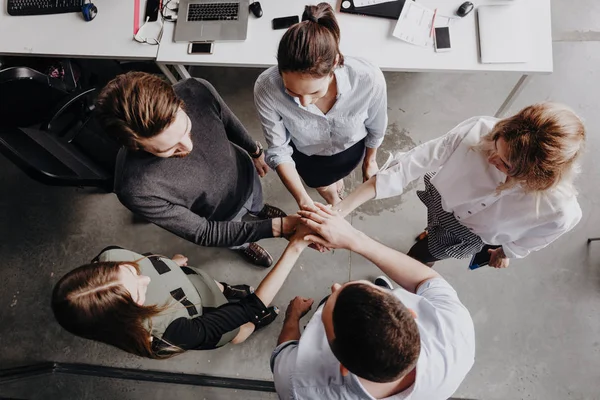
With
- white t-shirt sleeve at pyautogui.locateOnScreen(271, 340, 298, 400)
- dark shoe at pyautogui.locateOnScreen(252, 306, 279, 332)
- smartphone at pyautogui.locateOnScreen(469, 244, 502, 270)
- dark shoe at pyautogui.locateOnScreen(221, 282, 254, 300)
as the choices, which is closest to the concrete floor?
dark shoe at pyautogui.locateOnScreen(252, 306, 279, 332)

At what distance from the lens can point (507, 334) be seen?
92.0 inches

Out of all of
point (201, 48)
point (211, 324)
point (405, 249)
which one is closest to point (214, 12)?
point (201, 48)

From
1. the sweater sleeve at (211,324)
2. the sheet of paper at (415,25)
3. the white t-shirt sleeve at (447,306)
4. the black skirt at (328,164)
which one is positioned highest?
the sheet of paper at (415,25)

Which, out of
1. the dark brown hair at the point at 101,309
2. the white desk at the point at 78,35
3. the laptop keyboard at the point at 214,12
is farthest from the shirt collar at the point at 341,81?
the white desk at the point at 78,35

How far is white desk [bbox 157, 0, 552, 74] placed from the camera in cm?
209

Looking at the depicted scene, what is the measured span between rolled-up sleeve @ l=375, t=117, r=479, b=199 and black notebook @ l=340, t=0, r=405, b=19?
94 cm

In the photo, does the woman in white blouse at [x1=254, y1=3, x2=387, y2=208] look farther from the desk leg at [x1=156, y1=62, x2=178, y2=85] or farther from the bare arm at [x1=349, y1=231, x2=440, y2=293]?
the desk leg at [x1=156, y1=62, x2=178, y2=85]

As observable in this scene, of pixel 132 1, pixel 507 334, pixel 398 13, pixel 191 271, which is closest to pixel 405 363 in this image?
pixel 191 271

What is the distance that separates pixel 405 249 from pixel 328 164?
0.89m

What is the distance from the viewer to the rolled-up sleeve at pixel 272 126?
1554 mm

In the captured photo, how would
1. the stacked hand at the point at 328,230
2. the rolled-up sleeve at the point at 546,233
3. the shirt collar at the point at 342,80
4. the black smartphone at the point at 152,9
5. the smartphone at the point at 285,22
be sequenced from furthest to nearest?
the black smartphone at the point at 152,9 → the smartphone at the point at 285,22 → the stacked hand at the point at 328,230 → the shirt collar at the point at 342,80 → the rolled-up sleeve at the point at 546,233

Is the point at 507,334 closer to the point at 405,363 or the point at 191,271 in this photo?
the point at 405,363

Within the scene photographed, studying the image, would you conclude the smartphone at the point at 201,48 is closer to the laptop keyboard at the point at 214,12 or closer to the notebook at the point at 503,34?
the laptop keyboard at the point at 214,12

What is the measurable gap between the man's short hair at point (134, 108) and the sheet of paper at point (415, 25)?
Result: 4.78 feet
